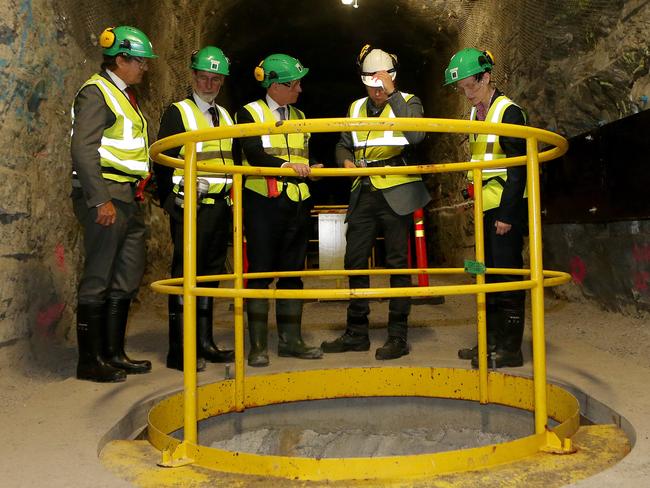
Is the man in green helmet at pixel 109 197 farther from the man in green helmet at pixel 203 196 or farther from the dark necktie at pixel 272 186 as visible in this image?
the dark necktie at pixel 272 186

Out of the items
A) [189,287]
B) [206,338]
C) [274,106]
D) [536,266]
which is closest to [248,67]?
[274,106]

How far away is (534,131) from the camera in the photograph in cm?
178

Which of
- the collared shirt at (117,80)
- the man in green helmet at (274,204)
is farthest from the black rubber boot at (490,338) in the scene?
the collared shirt at (117,80)

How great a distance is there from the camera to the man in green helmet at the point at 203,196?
3141 millimetres

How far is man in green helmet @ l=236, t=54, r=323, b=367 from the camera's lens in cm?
325

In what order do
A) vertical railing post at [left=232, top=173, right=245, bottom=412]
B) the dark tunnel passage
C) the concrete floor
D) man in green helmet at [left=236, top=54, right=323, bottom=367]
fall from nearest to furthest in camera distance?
the concrete floor < vertical railing post at [left=232, top=173, right=245, bottom=412] < man in green helmet at [left=236, top=54, right=323, bottom=367] < the dark tunnel passage

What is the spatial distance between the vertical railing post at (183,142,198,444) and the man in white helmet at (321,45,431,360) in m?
1.57

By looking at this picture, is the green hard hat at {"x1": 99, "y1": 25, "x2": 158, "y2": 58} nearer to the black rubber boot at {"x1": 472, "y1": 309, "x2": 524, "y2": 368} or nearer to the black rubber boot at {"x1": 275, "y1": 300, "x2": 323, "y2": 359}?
the black rubber boot at {"x1": 275, "y1": 300, "x2": 323, "y2": 359}

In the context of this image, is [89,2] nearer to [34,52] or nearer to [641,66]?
[34,52]

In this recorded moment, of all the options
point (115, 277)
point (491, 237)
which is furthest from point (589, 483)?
point (115, 277)

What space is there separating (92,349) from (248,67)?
25.4ft

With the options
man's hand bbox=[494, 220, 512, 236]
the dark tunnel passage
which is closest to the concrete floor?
man's hand bbox=[494, 220, 512, 236]

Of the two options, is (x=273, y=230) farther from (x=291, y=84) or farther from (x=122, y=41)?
(x=122, y=41)

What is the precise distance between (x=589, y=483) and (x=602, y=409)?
2.68ft
